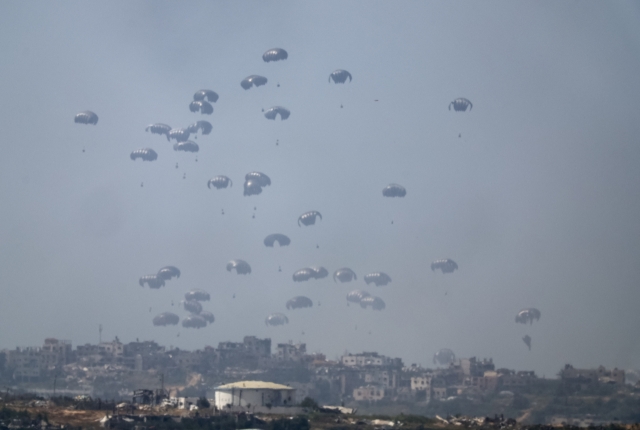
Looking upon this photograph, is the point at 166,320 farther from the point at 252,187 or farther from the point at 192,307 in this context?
the point at 252,187

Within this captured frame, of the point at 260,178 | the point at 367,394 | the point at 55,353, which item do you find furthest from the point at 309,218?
the point at 55,353

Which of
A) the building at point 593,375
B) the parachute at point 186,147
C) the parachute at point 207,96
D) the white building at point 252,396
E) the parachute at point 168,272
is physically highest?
the parachute at point 207,96

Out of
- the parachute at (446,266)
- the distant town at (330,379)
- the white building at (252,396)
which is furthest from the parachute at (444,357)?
the white building at (252,396)

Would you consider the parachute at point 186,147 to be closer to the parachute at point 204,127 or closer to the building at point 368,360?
the parachute at point 204,127

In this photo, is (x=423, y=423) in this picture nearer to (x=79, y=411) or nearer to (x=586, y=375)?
(x=79, y=411)

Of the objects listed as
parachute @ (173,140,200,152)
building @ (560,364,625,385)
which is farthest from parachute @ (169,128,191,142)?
building @ (560,364,625,385)
